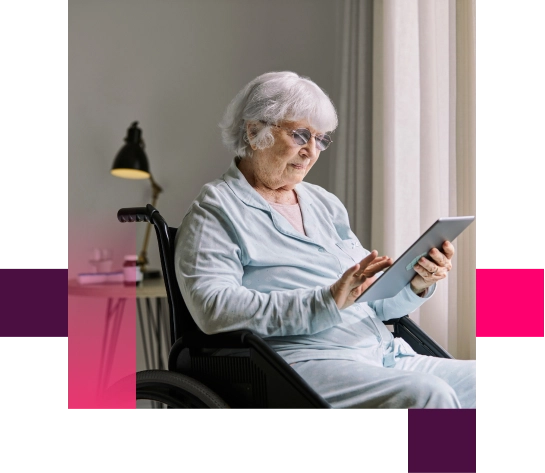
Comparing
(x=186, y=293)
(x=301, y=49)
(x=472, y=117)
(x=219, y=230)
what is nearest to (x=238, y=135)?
(x=219, y=230)

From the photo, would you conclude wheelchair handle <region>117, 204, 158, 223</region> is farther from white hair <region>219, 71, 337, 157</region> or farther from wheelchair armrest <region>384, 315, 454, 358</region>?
wheelchair armrest <region>384, 315, 454, 358</region>

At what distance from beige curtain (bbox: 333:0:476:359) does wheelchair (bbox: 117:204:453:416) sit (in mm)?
1249

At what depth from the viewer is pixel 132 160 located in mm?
3113

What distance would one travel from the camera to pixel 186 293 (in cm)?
122

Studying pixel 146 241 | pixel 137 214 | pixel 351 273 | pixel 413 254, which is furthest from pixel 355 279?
pixel 146 241


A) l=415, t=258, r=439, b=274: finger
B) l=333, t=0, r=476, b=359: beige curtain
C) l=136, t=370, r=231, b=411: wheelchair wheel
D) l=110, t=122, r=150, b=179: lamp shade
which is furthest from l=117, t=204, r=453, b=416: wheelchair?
l=110, t=122, r=150, b=179: lamp shade

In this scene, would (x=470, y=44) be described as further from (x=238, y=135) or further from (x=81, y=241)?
(x=81, y=241)

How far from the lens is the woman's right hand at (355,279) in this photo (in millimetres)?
1144

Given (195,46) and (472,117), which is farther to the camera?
(195,46)

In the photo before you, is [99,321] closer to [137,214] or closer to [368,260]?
[137,214]

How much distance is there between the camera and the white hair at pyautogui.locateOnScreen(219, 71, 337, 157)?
1354mm
